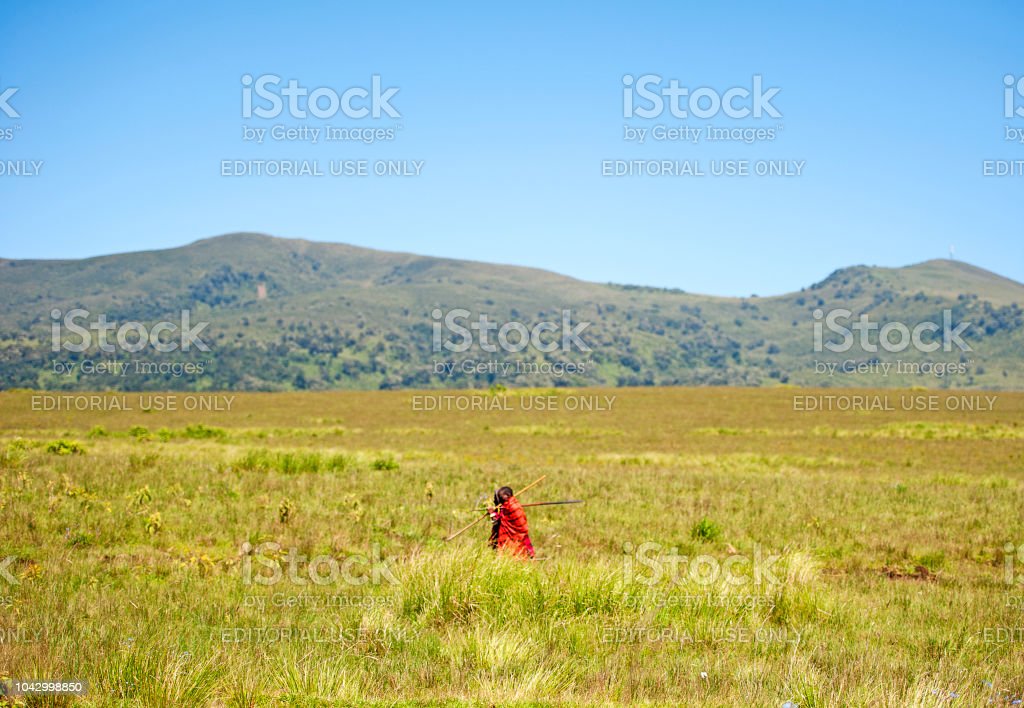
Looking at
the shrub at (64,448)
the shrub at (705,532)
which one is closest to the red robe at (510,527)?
the shrub at (705,532)

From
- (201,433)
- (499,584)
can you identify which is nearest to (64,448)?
(201,433)

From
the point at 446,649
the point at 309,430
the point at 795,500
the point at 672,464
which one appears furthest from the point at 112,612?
the point at 309,430

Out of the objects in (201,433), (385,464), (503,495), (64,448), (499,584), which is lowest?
(201,433)

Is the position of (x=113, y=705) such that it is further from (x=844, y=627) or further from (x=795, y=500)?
(x=795, y=500)

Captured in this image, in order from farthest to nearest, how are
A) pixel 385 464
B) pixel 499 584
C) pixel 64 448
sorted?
pixel 64 448 < pixel 385 464 < pixel 499 584

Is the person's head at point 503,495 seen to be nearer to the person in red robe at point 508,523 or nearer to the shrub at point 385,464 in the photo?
the person in red robe at point 508,523

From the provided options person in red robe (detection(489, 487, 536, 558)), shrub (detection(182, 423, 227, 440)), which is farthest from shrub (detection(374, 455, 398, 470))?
shrub (detection(182, 423, 227, 440))

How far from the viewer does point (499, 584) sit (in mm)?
8266

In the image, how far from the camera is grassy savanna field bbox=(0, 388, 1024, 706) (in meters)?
5.99

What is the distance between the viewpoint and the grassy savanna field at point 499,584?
599cm

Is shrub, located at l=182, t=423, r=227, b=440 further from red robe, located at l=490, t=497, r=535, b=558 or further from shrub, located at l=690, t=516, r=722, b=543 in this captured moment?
red robe, located at l=490, t=497, r=535, b=558

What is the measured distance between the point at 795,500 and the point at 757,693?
13.6 metres

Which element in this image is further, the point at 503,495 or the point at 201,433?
→ the point at 201,433

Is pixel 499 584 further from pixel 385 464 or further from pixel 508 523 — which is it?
pixel 385 464
